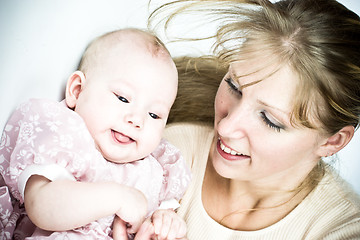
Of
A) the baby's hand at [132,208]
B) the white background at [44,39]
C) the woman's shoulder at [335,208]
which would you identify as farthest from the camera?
the woman's shoulder at [335,208]

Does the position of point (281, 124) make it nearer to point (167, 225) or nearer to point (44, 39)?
point (167, 225)

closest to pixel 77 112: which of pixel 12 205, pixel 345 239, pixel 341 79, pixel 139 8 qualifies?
pixel 12 205

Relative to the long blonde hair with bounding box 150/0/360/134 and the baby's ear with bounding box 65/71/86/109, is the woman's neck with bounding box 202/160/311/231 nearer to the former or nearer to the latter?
the long blonde hair with bounding box 150/0/360/134

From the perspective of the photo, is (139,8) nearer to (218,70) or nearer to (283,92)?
(218,70)

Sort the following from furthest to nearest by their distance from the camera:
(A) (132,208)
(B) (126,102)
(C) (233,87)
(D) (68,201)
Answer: (C) (233,87) → (B) (126,102) → (A) (132,208) → (D) (68,201)

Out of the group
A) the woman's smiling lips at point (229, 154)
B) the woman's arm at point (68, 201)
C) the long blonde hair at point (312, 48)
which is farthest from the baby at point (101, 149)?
the long blonde hair at point (312, 48)

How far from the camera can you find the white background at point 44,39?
3.06ft

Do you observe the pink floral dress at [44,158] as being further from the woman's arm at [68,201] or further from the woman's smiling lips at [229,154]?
the woman's smiling lips at [229,154]

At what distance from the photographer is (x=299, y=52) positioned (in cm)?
121

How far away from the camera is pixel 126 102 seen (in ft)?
3.93

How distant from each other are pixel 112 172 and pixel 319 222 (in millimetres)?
706

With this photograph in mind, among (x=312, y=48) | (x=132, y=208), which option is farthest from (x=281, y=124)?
(x=132, y=208)

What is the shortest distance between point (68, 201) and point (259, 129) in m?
0.60

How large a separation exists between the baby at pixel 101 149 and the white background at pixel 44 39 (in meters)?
0.04
